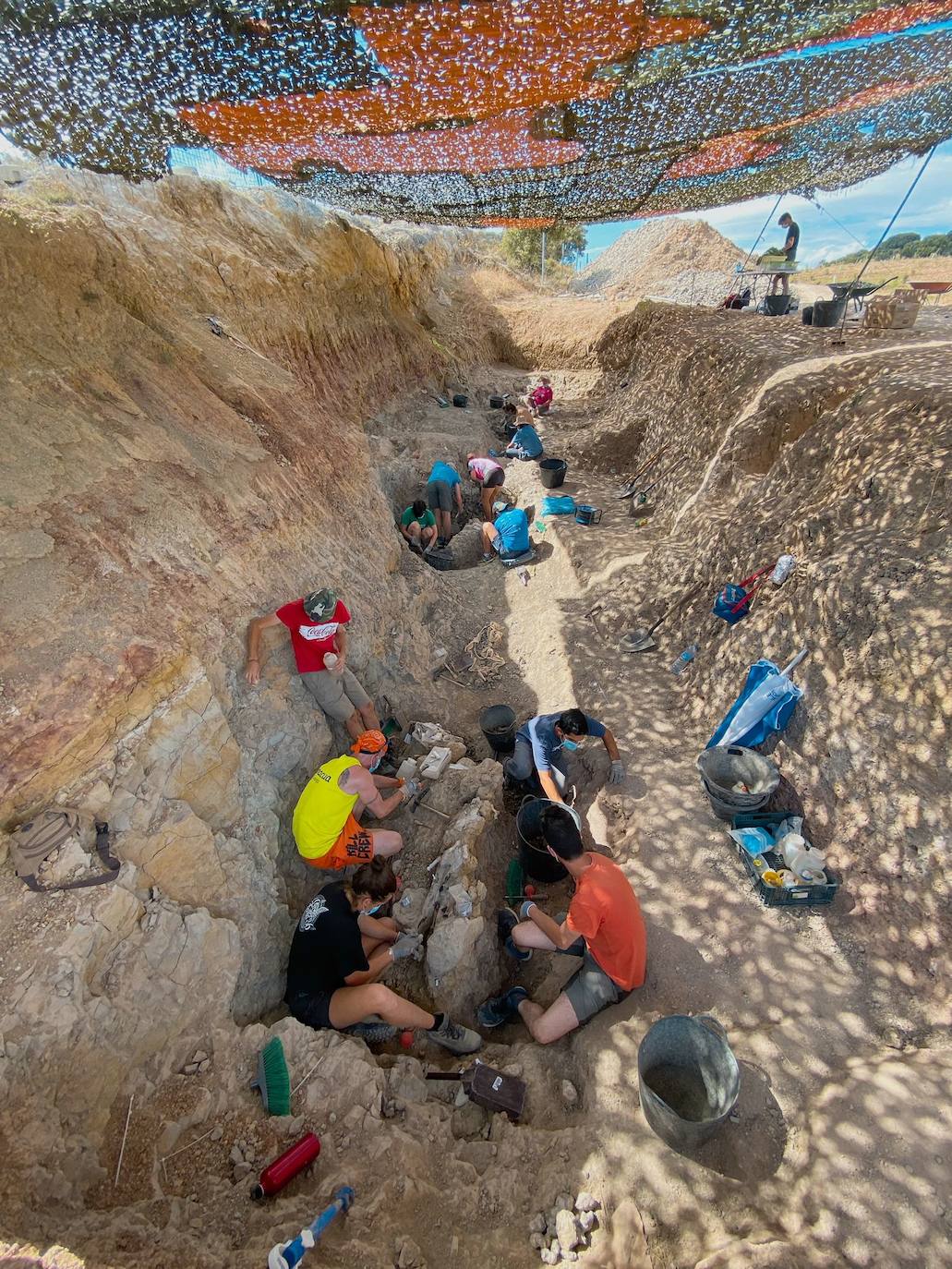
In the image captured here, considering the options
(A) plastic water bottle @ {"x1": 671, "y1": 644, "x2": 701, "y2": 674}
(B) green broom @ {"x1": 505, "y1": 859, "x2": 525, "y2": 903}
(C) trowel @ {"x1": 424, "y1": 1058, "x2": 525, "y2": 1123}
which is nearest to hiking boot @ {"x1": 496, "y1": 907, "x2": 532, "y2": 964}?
(B) green broom @ {"x1": 505, "y1": 859, "x2": 525, "y2": 903}

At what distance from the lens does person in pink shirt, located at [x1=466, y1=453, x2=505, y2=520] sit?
9383 millimetres

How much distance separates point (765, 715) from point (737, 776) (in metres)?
0.52

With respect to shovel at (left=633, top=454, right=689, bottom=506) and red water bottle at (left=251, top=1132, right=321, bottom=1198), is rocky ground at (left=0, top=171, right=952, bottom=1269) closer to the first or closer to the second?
red water bottle at (left=251, top=1132, right=321, bottom=1198)

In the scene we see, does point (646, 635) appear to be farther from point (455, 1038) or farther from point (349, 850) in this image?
point (455, 1038)

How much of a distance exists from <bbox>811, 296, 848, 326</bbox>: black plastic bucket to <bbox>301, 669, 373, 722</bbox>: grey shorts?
31.3 feet

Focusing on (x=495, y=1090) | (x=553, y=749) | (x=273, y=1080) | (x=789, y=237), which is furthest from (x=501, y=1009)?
(x=789, y=237)

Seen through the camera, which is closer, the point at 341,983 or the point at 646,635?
the point at 341,983

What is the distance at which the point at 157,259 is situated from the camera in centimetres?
613

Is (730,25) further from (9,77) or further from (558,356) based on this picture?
(558,356)

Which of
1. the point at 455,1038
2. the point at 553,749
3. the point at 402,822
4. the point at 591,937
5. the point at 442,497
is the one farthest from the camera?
the point at 442,497

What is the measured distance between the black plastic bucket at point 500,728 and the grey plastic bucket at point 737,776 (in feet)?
5.82

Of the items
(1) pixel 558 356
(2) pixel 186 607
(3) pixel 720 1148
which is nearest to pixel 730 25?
(2) pixel 186 607

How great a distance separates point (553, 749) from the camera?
4684 mm

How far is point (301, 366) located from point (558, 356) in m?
9.13
